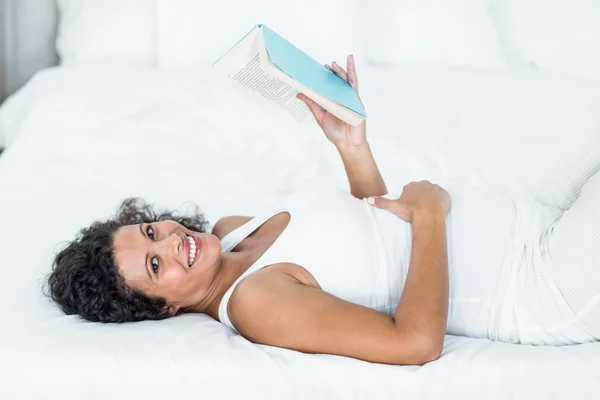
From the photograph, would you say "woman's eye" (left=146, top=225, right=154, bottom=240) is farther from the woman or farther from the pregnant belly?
the pregnant belly

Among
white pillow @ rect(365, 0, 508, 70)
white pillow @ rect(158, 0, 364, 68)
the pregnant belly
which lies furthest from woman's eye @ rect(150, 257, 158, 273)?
white pillow @ rect(365, 0, 508, 70)

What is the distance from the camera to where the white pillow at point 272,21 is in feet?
6.95

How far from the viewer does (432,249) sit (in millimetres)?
1199

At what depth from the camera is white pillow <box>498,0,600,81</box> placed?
208 cm

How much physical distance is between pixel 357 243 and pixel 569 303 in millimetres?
397

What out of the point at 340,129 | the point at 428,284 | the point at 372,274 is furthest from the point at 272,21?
the point at 428,284

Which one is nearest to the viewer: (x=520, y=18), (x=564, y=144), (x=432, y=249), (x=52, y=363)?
(x=52, y=363)

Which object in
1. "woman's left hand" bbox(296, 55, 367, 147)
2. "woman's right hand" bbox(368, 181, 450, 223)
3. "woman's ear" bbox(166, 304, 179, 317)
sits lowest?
"woman's ear" bbox(166, 304, 179, 317)

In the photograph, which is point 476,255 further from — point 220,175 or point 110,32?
point 110,32

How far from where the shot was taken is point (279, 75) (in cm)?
114

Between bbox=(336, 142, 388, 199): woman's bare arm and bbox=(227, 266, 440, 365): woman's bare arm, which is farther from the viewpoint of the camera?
bbox=(336, 142, 388, 199): woman's bare arm

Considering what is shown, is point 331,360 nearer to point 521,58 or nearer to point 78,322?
point 78,322

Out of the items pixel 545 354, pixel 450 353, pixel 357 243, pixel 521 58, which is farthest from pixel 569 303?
pixel 521 58

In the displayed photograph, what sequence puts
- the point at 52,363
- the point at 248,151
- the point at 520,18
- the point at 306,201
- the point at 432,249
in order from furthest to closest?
the point at 520,18 → the point at 248,151 → the point at 306,201 → the point at 432,249 → the point at 52,363
